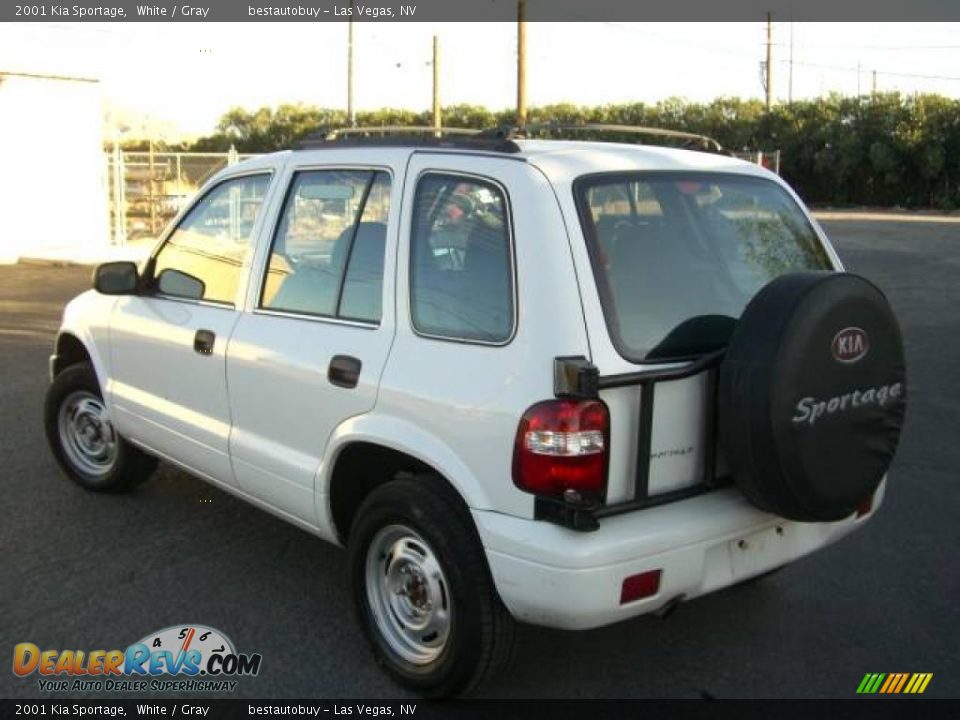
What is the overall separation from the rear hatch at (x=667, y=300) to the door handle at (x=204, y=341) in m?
1.86

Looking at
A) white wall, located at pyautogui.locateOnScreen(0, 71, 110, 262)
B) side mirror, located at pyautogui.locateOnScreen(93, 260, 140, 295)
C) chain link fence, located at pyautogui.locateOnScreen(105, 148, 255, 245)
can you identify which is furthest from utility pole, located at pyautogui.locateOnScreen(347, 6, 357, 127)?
side mirror, located at pyautogui.locateOnScreen(93, 260, 140, 295)

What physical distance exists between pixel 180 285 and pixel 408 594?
77.8 inches

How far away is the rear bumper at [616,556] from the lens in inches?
112

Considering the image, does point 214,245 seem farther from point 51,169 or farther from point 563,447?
point 51,169

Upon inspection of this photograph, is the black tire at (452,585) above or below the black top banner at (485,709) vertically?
above

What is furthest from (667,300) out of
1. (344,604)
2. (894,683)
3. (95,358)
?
(95,358)

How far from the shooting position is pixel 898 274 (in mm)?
16156

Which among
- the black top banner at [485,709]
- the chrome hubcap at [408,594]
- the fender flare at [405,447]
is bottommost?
the black top banner at [485,709]

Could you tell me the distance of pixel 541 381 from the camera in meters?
2.88

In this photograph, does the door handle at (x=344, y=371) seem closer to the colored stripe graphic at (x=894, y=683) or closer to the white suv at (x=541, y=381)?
the white suv at (x=541, y=381)

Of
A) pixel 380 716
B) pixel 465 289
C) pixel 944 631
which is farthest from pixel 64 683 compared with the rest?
pixel 944 631

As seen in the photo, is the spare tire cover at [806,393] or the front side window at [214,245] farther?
the front side window at [214,245]

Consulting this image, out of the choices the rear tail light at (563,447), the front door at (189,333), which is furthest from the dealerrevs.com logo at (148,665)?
the rear tail light at (563,447)

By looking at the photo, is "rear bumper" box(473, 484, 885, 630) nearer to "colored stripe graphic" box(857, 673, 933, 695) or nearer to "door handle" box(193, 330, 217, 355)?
"colored stripe graphic" box(857, 673, 933, 695)
